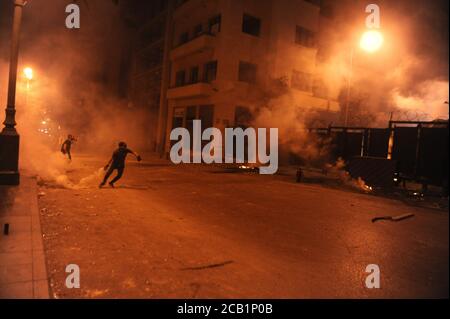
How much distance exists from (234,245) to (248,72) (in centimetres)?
1759

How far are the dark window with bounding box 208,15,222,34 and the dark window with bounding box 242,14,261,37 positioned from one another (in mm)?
1457

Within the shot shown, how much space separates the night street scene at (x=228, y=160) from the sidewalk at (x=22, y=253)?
1.0 inches

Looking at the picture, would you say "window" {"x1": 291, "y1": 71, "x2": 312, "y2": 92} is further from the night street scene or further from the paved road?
the paved road

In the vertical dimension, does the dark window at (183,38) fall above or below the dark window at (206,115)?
above

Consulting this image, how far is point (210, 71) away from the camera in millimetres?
21500

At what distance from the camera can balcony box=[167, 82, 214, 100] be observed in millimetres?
20797

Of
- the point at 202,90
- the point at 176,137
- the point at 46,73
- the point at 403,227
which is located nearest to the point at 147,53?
the point at 176,137

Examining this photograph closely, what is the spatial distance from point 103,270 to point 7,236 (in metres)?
1.67

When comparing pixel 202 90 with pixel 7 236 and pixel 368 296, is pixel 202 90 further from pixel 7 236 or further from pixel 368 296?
pixel 368 296

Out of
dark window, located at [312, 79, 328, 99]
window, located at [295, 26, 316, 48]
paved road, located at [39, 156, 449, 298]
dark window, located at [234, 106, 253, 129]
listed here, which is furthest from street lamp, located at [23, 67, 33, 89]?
dark window, located at [312, 79, 328, 99]

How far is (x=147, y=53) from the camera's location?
30.4 metres

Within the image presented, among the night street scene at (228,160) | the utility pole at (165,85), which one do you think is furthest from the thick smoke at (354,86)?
the utility pole at (165,85)

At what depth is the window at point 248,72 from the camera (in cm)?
2075

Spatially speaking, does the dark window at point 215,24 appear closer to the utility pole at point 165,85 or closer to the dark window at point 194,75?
the dark window at point 194,75
